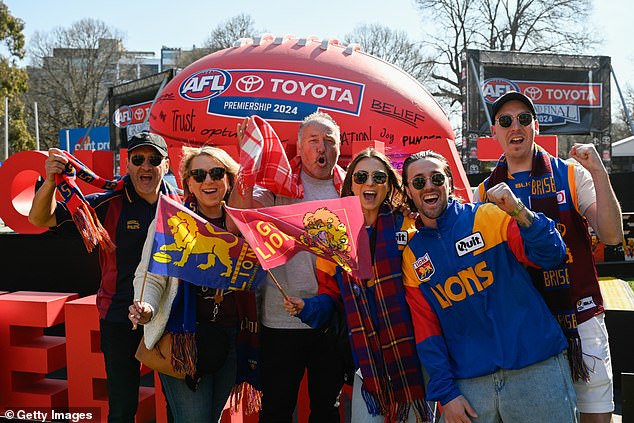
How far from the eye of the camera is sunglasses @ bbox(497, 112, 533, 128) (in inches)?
118

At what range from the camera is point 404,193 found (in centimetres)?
296

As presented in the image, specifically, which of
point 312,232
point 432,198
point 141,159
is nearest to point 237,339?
point 312,232

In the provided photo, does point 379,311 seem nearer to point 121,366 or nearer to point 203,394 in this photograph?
point 203,394

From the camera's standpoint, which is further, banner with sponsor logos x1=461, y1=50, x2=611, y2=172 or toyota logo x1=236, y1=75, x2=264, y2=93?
banner with sponsor logos x1=461, y1=50, x2=611, y2=172

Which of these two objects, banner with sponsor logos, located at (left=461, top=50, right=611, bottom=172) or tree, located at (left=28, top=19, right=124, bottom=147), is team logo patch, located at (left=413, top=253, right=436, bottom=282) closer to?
banner with sponsor logos, located at (left=461, top=50, right=611, bottom=172)

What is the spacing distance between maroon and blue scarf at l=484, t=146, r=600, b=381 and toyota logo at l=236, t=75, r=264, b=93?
3.51 m

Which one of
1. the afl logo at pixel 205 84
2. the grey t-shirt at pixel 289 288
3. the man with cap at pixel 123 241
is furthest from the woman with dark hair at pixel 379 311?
the afl logo at pixel 205 84

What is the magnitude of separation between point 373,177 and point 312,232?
396 millimetres

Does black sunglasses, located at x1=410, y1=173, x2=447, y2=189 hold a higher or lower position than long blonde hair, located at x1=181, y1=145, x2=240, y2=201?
lower

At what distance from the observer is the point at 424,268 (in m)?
2.63

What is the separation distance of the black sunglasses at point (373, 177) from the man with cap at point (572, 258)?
2.26 feet

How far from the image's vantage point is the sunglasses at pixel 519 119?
301cm

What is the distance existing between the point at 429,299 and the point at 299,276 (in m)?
0.82

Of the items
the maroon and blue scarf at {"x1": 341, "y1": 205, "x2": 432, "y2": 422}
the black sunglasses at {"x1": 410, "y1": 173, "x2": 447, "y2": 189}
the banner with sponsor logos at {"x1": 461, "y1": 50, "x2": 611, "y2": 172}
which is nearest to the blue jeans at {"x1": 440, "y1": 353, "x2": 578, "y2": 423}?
the maroon and blue scarf at {"x1": 341, "y1": 205, "x2": 432, "y2": 422}
